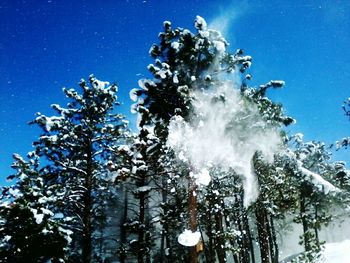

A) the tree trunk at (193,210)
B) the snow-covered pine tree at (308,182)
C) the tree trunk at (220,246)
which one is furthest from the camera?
the snow-covered pine tree at (308,182)

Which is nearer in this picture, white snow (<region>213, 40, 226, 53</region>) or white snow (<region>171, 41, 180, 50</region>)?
white snow (<region>171, 41, 180, 50</region>)

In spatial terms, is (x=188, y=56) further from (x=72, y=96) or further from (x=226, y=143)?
(x=72, y=96)

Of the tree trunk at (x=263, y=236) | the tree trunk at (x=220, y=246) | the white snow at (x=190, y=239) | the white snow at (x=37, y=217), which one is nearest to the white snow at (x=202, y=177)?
the white snow at (x=190, y=239)

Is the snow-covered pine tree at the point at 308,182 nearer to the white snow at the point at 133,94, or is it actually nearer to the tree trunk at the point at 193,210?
the tree trunk at the point at 193,210

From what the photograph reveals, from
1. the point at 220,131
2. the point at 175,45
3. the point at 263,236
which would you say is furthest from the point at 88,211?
the point at 263,236

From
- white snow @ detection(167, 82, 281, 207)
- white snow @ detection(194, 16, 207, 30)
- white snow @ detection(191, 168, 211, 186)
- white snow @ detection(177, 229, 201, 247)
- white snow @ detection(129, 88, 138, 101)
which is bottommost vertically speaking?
white snow @ detection(177, 229, 201, 247)

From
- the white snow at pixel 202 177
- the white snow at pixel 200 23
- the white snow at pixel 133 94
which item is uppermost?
the white snow at pixel 200 23

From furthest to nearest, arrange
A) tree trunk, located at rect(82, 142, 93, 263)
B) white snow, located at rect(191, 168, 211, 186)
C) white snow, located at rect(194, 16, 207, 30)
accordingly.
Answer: tree trunk, located at rect(82, 142, 93, 263)
white snow, located at rect(194, 16, 207, 30)
white snow, located at rect(191, 168, 211, 186)

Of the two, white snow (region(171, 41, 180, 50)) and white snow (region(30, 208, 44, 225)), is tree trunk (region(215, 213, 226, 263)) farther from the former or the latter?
white snow (region(171, 41, 180, 50))

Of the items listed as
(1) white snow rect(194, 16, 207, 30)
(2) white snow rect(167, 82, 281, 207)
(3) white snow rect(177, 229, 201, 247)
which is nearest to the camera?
(3) white snow rect(177, 229, 201, 247)

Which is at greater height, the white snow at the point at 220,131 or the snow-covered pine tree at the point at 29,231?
the white snow at the point at 220,131

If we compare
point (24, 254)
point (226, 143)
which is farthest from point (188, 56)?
point (24, 254)

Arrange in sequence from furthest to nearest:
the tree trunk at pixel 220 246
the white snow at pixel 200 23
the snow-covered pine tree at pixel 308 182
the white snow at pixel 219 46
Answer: the snow-covered pine tree at pixel 308 182, the tree trunk at pixel 220 246, the white snow at pixel 200 23, the white snow at pixel 219 46

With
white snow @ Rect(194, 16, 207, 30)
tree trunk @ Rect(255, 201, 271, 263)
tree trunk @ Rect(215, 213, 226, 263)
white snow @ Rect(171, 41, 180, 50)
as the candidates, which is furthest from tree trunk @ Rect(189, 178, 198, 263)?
tree trunk @ Rect(255, 201, 271, 263)
